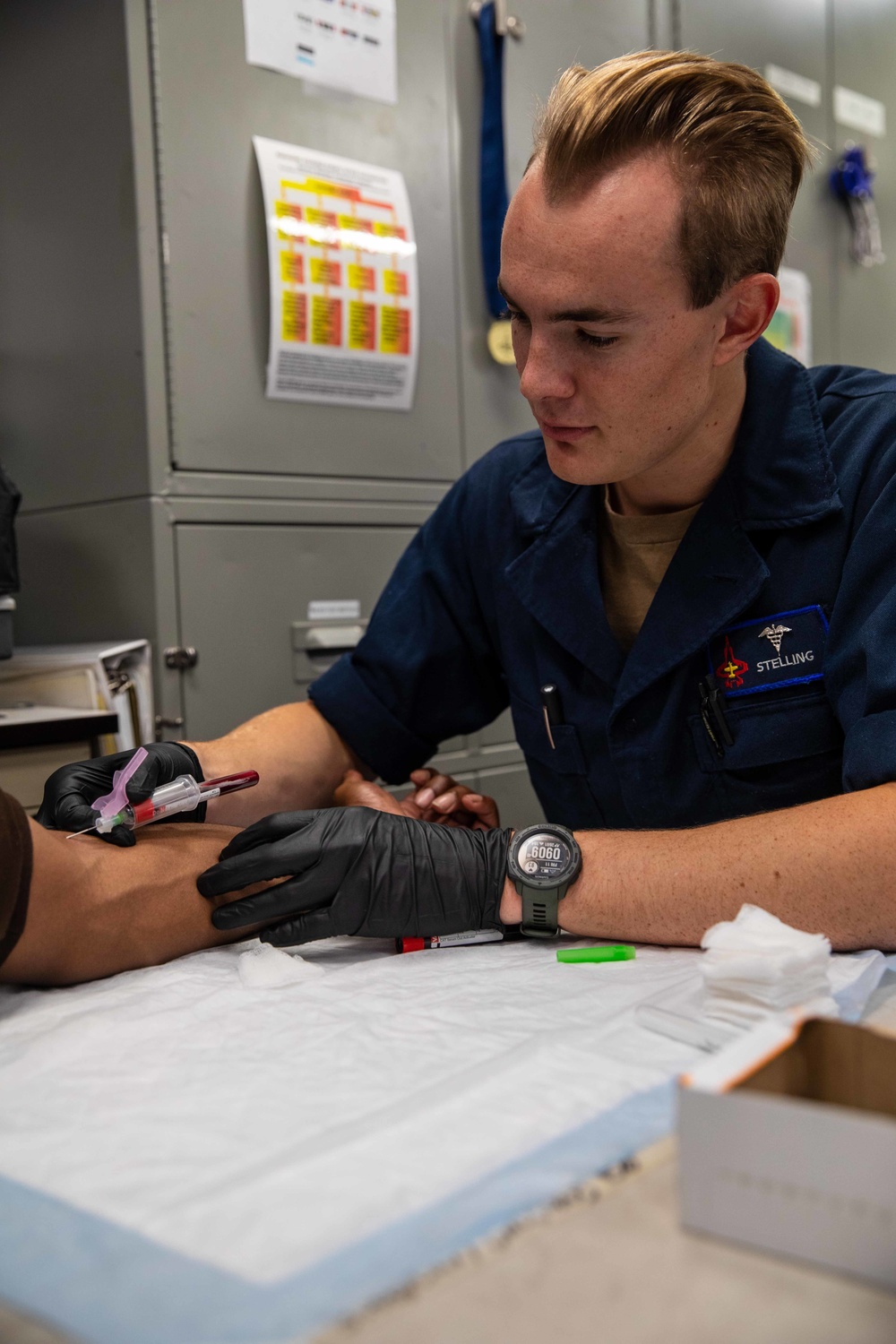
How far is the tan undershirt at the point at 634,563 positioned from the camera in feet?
4.25

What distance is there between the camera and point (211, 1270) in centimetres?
48

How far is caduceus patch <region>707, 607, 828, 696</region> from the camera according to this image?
3.76 ft

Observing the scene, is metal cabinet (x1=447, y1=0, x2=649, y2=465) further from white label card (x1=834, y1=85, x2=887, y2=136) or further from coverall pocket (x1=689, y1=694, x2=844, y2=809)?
coverall pocket (x1=689, y1=694, x2=844, y2=809)

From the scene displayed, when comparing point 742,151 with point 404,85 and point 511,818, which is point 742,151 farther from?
point 511,818

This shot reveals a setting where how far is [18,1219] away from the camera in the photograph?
21.4 inches

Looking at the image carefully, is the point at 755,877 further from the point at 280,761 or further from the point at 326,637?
the point at 326,637

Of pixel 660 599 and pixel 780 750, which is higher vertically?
pixel 660 599

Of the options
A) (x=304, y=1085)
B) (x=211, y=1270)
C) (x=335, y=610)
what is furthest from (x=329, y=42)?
(x=211, y=1270)

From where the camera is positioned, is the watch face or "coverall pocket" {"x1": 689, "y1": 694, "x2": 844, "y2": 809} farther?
"coverall pocket" {"x1": 689, "y1": 694, "x2": 844, "y2": 809}

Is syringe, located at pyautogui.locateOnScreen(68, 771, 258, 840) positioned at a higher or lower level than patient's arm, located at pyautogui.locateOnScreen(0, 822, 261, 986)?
higher

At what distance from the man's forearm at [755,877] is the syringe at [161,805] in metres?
0.29

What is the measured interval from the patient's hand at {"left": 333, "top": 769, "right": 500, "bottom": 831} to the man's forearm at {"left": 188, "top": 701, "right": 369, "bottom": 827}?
1.8 inches

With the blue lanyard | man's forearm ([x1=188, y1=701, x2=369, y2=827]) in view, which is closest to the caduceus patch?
man's forearm ([x1=188, y1=701, x2=369, y2=827])

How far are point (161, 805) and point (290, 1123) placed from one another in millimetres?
462
